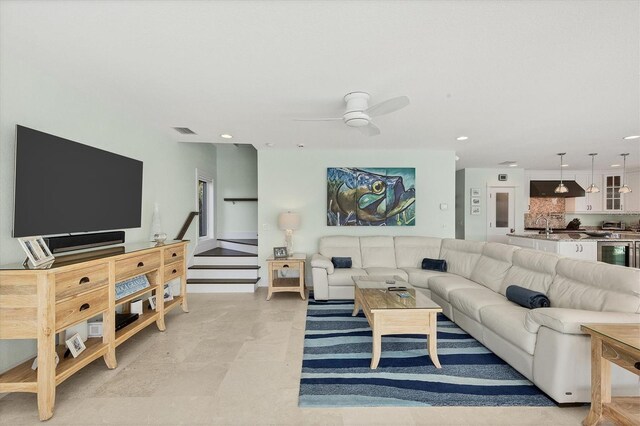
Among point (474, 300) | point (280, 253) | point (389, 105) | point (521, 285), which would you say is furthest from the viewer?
point (280, 253)

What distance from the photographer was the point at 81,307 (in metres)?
2.10

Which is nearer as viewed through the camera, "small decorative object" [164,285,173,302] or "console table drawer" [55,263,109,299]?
"console table drawer" [55,263,109,299]

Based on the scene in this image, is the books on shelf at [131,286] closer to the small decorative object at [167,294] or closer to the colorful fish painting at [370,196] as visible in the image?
the small decorative object at [167,294]

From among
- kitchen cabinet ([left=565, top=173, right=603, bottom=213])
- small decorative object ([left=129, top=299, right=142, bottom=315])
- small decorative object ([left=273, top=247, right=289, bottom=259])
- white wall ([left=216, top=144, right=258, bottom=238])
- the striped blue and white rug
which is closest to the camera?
the striped blue and white rug

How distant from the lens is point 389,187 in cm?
524

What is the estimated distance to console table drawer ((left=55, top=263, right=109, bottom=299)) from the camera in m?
1.92

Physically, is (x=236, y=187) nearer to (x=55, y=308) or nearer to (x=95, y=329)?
(x=95, y=329)

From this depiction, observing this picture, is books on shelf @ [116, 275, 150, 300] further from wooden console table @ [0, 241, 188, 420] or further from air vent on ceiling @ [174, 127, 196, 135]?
air vent on ceiling @ [174, 127, 196, 135]

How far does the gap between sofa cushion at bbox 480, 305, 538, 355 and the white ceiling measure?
6.81 feet

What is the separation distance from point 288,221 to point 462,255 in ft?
9.29

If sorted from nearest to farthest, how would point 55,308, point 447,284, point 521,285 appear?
point 55,308 < point 521,285 < point 447,284

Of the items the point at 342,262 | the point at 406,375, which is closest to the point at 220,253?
the point at 342,262

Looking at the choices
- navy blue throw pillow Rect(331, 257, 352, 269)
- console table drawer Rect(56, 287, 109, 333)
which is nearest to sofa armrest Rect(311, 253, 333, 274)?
navy blue throw pillow Rect(331, 257, 352, 269)

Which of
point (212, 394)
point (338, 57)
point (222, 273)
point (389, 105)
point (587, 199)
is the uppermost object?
point (338, 57)
